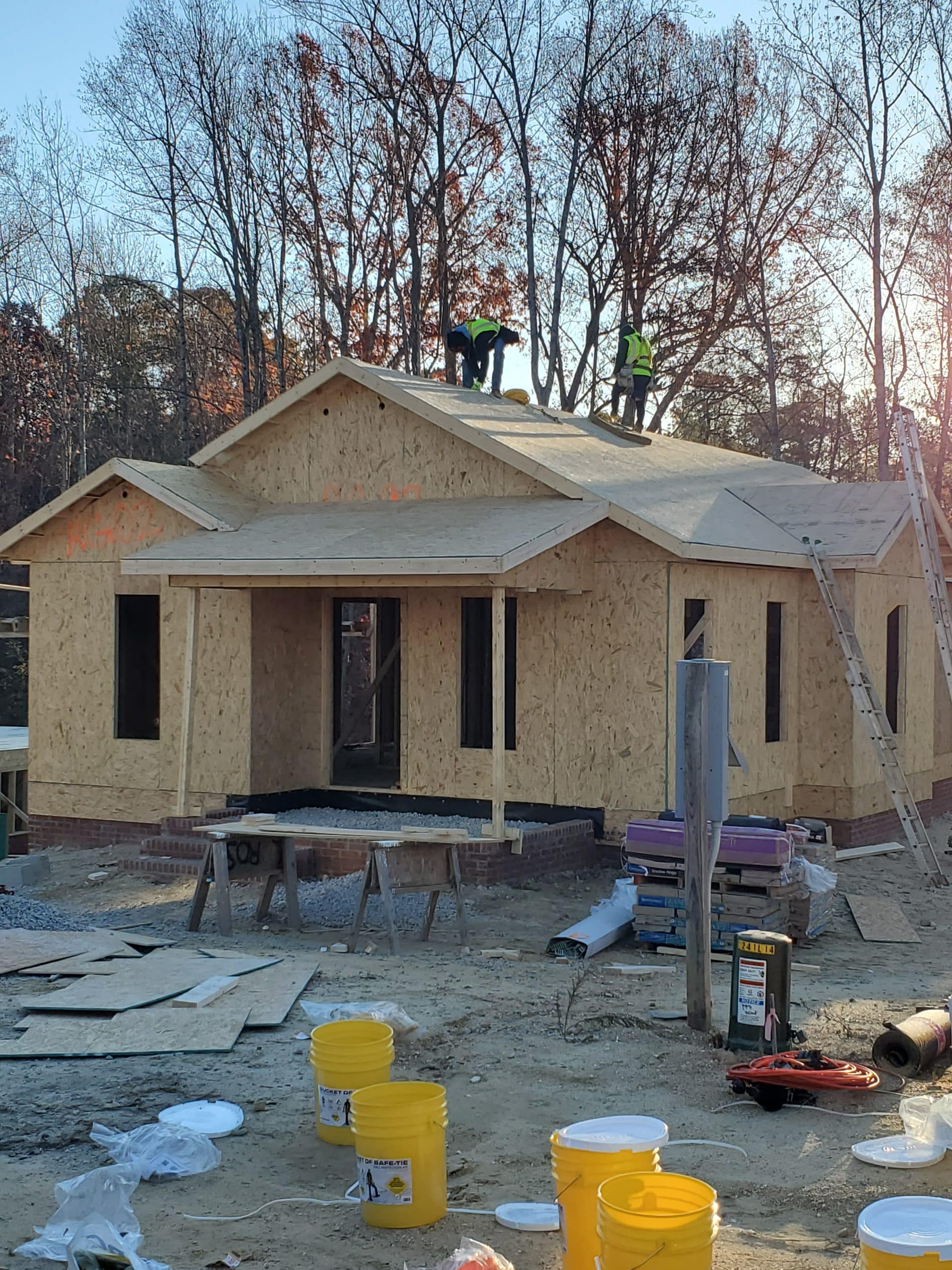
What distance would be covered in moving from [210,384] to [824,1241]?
34402 mm

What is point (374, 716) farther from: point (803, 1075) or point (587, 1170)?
point (587, 1170)

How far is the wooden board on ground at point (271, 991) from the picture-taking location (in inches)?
330

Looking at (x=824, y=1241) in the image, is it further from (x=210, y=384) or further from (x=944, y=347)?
(x=210, y=384)

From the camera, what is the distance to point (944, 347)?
33.7 meters

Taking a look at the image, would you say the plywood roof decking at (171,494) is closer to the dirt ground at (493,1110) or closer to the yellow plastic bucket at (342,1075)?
the dirt ground at (493,1110)

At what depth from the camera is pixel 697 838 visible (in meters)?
8.00

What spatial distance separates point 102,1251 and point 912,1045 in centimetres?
439

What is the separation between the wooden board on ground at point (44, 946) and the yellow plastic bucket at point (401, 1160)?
5.15 m

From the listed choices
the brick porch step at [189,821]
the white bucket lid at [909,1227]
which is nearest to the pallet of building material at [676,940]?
the brick porch step at [189,821]

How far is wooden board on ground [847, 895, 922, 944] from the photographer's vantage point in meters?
12.0

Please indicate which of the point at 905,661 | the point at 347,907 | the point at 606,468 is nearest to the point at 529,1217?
the point at 347,907

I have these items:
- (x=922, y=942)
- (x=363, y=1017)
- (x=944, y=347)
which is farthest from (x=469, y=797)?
(x=944, y=347)

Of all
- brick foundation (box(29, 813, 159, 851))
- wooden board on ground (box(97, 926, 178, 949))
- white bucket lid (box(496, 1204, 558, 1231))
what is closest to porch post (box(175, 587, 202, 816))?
brick foundation (box(29, 813, 159, 851))

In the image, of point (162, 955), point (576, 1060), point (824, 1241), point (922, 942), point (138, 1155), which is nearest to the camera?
point (824, 1241)
